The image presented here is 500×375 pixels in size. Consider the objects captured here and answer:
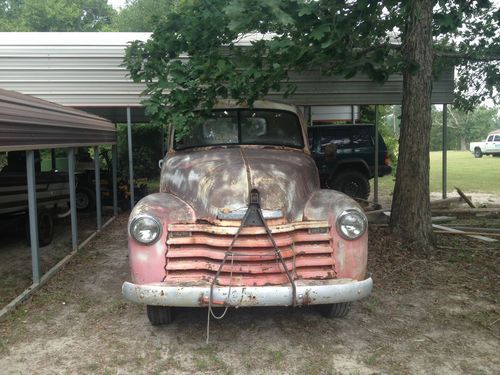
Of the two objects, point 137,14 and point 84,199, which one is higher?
point 137,14

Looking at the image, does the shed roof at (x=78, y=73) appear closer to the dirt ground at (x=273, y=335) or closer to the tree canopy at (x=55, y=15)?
the dirt ground at (x=273, y=335)

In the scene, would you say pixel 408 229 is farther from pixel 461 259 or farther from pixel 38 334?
pixel 38 334

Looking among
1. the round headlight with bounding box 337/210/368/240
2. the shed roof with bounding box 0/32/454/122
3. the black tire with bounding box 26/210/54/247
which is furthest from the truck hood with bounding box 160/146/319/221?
the shed roof with bounding box 0/32/454/122

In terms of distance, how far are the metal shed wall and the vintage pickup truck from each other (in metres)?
5.75

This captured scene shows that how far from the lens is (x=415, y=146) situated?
21.5 ft

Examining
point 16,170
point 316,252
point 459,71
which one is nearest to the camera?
point 316,252

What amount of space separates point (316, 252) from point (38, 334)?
255cm

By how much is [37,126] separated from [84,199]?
651 centimetres

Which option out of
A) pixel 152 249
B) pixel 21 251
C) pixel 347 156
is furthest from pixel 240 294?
pixel 347 156

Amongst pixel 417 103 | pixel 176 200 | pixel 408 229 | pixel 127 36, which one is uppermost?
pixel 127 36

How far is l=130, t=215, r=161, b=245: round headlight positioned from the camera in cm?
376

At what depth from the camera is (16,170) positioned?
8766 mm

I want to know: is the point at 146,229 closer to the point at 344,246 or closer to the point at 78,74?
the point at 344,246

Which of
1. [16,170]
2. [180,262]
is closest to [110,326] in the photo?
[180,262]
